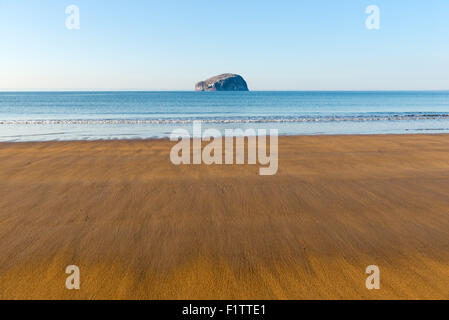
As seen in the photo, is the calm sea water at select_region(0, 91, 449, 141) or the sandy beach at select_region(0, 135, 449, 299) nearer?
the sandy beach at select_region(0, 135, 449, 299)

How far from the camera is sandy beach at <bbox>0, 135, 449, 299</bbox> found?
3781 millimetres

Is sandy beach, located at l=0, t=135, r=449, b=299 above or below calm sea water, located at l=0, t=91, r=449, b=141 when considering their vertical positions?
below

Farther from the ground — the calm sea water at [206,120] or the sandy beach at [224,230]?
the calm sea water at [206,120]

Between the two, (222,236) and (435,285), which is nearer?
(435,285)

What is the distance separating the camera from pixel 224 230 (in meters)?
5.27

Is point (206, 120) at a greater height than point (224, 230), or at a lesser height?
greater

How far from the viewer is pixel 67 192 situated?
7.17 meters

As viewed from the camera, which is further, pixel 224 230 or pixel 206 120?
pixel 206 120

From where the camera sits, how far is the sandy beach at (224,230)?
12.4ft

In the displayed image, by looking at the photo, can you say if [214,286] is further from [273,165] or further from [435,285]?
[273,165]

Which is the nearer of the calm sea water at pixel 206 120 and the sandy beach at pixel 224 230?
the sandy beach at pixel 224 230

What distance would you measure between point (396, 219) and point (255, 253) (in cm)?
271
